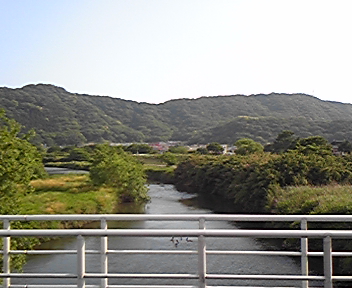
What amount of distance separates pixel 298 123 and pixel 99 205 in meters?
115

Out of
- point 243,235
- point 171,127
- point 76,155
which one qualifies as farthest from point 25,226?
point 171,127

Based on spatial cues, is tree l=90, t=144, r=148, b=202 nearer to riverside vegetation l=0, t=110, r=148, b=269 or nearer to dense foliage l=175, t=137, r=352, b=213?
riverside vegetation l=0, t=110, r=148, b=269

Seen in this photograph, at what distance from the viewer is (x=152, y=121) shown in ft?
629

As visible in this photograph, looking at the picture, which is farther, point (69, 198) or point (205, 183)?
point (205, 183)

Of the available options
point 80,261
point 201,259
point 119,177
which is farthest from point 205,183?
point 201,259

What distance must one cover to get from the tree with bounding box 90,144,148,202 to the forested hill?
87.1m

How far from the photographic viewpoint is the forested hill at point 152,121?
137250 millimetres

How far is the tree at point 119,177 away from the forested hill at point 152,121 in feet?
286

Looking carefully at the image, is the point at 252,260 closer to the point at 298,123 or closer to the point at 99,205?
the point at 99,205

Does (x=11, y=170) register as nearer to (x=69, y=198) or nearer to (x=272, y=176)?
(x=69, y=198)

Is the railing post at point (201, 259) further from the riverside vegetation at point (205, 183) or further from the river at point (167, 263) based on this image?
the riverside vegetation at point (205, 183)

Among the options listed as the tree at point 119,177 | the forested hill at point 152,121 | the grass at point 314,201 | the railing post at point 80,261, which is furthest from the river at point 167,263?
the forested hill at point 152,121

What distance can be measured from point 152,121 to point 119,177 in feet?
499

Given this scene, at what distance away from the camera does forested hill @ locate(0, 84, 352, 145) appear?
137250 millimetres
